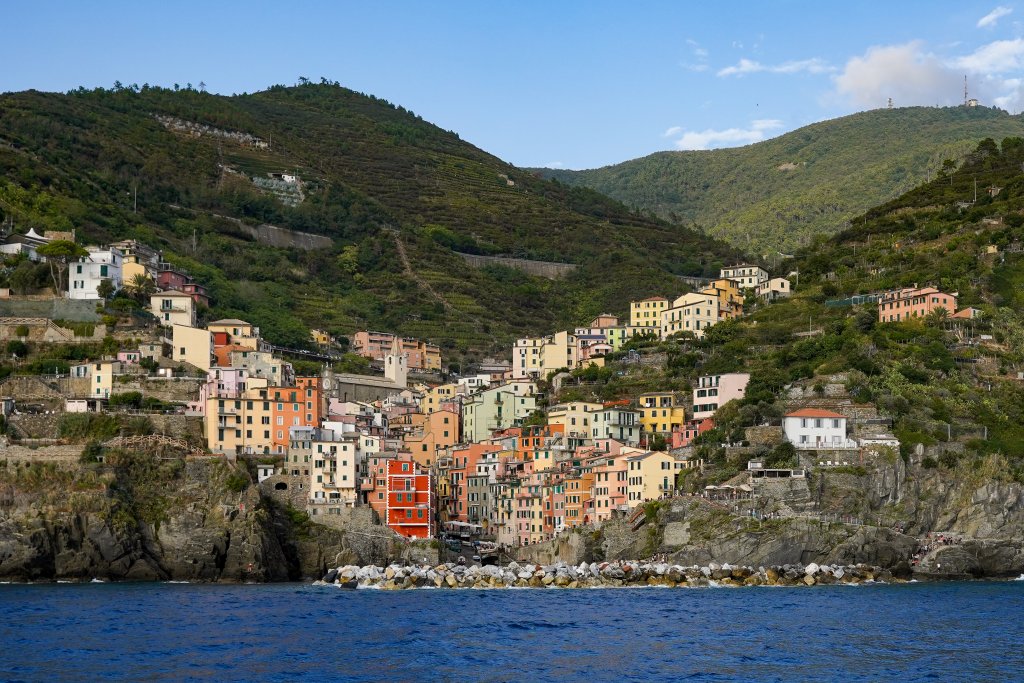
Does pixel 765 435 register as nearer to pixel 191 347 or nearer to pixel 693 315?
pixel 693 315

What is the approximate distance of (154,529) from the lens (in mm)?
79312

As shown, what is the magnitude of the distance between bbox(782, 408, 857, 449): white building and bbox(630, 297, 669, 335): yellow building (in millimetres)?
33997

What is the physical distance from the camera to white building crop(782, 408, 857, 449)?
85.4m

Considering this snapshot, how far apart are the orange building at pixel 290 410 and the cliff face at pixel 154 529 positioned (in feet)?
23.0

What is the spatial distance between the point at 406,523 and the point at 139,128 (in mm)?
102899

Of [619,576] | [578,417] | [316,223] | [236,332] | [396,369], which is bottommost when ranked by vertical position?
[619,576]

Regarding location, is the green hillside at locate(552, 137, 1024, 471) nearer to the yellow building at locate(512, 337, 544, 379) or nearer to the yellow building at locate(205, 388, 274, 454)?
the yellow building at locate(512, 337, 544, 379)

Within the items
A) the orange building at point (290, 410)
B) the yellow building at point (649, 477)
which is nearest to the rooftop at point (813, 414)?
the yellow building at point (649, 477)

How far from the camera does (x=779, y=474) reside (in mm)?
83000

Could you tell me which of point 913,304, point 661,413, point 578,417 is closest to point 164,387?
point 578,417

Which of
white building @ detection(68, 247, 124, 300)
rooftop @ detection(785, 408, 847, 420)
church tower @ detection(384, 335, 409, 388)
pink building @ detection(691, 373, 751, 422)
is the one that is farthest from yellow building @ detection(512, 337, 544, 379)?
rooftop @ detection(785, 408, 847, 420)

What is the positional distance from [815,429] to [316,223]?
89698 millimetres

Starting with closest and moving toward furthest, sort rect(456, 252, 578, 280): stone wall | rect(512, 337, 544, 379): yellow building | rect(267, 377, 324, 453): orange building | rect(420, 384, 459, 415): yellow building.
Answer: rect(267, 377, 324, 453): orange building
rect(420, 384, 459, 415): yellow building
rect(512, 337, 544, 379): yellow building
rect(456, 252, 578, 280): stone wall

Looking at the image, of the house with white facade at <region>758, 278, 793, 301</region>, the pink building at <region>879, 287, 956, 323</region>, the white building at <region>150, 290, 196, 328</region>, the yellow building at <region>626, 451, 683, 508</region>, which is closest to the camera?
the yellow building at <region>626, 451, 683, 508</region>
